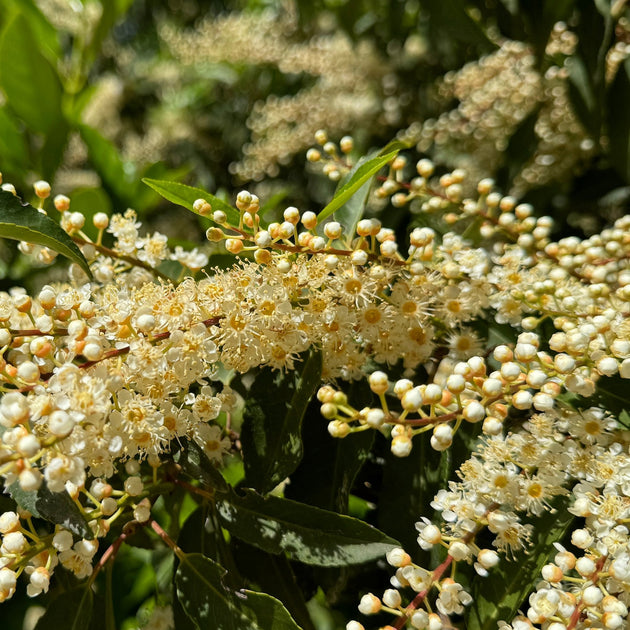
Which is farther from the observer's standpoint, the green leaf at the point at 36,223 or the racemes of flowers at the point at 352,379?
the green leaf at the point at 36,223

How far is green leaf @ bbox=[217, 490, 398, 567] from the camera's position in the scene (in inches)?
29.3

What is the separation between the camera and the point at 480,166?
1926 millimetres

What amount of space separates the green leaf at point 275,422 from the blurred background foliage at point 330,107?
0.13 meters

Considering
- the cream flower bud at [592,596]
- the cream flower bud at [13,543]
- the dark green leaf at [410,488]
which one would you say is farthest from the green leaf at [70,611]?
the cream flower bud at [592,596]

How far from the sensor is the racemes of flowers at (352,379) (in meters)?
0.65

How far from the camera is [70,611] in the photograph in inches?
33.1

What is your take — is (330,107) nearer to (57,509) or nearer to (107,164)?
(107,164)

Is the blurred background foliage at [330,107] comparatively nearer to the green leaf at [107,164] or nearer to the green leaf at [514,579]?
the green leaf at [107,164]

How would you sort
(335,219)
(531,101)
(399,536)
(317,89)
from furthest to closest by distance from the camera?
(317,89) < (531,101) < (335,219) < (399,536)

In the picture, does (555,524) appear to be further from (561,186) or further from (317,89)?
(317,89)

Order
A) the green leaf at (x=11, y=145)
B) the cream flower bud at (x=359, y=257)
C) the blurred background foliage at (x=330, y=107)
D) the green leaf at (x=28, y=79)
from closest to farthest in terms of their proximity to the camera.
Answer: the cream flower bud at (x=359, y=257) < the blurred background foliage at (x=330, y=107) < the green leaf at (x=28, y=79) < the green leaf at (x=11, y=145)

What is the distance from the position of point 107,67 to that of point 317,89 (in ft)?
5.29

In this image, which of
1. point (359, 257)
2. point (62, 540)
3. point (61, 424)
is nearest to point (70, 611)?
point (62, 540)

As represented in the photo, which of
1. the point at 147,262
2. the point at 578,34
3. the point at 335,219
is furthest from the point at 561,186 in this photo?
the point at 147,262
